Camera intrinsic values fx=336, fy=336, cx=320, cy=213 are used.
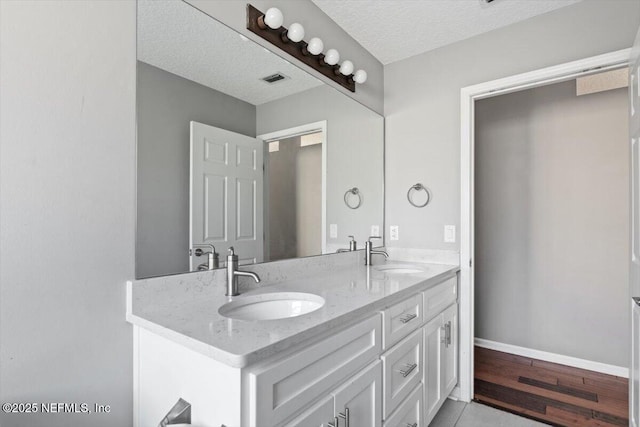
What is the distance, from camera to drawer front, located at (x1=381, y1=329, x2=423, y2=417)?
1321 millimetres

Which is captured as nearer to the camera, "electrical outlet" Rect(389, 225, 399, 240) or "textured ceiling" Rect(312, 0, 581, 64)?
"textured ceiling" Rect(312, 0, 581, 64)

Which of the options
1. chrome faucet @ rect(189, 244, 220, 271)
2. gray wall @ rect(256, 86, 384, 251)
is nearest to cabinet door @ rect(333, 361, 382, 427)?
chrome faucet @ rect(189, 244, 220, 271)

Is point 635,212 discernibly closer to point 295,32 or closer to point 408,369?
point 408,369

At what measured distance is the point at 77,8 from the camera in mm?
977

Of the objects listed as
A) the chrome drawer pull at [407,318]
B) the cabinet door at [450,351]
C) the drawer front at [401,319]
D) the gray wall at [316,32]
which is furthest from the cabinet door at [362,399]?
the gray wall at [316,32]

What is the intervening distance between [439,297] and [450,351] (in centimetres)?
42

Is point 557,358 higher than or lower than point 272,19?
lower

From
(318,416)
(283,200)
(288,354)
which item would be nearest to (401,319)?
(318,416)

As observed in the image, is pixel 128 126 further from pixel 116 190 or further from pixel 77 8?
pixel 77 8

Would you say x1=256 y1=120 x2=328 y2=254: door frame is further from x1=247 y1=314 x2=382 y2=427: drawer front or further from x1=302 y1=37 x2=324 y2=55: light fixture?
x1=247 y1=314 x2=382 y2=427: drawer front

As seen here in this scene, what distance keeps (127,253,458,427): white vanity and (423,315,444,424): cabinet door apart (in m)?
0.02

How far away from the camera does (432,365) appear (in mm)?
1776

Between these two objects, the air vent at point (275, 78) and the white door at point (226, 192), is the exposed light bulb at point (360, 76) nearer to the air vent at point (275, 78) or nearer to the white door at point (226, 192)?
the air vent at point (275, 78)

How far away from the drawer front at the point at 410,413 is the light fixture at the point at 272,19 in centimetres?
173
